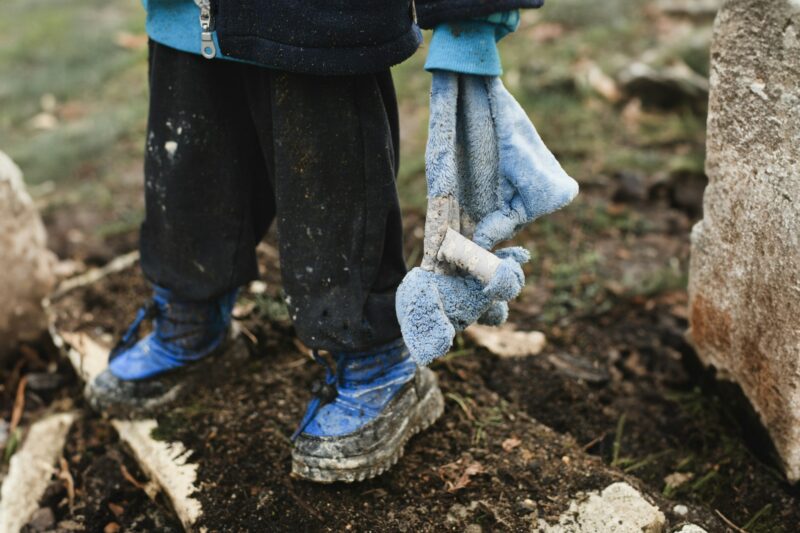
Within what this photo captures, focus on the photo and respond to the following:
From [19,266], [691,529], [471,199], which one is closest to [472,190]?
[471,199]

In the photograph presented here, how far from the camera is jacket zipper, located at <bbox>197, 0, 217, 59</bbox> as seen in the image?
1.77 meters

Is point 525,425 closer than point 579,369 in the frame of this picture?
Yes

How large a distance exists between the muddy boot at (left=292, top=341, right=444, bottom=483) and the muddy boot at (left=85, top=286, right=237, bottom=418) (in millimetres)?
410

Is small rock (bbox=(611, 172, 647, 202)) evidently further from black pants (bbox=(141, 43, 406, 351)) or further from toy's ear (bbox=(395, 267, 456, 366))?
toy's ear (bbox=(395, 267, 456, 366))

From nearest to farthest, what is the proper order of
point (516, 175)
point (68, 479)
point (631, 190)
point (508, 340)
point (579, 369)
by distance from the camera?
point (516, 175) < point (68, 479) < point (579, 369) < point (508, 340) < point (631, 190)

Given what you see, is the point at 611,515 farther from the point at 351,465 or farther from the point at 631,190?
the point at 631,190

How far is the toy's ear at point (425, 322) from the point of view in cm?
167

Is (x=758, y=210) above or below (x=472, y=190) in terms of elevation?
below

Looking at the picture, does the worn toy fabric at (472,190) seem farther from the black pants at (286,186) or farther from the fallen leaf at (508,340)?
the fallen leaf at (508,340)

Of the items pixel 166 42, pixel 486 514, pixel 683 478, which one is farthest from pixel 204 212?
pixel 683 478

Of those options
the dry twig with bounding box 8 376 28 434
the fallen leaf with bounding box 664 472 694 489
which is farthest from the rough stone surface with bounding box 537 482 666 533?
the dry twig with bounding box 8 376 28 434

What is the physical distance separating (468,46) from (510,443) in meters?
1.03

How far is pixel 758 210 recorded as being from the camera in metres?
1.96

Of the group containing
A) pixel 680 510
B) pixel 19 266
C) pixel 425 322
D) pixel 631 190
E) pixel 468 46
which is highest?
pixel 468 46
